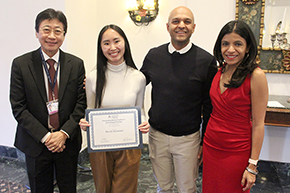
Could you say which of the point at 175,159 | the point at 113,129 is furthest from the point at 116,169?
the point at 175,159

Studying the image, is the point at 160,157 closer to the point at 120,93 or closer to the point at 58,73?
the point at 120,93

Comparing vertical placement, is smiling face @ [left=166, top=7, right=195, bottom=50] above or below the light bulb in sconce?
below

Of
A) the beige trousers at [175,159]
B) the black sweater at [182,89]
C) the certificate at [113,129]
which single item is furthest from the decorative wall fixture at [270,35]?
the certificate at [113,129]

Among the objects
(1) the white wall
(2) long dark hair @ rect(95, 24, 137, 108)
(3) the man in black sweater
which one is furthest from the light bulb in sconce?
(2) long dark hair @ rect(95, 24, 137, 108)

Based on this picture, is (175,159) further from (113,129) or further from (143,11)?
(143,11)

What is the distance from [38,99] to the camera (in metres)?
1.64

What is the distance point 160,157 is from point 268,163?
1943mm

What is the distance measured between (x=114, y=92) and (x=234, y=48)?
0.85m

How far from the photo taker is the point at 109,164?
1704mm

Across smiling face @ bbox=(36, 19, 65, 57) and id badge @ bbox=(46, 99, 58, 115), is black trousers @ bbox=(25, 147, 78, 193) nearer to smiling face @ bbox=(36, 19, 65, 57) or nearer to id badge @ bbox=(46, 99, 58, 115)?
id badge @ bbox=(46, 99, 58, 115)

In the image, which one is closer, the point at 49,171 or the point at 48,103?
the point at 48,103

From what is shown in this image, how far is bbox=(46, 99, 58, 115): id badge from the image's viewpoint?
166cm

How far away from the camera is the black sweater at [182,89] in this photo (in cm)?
171

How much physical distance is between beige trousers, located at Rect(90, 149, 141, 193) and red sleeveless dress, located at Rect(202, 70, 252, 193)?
1.87 ft
